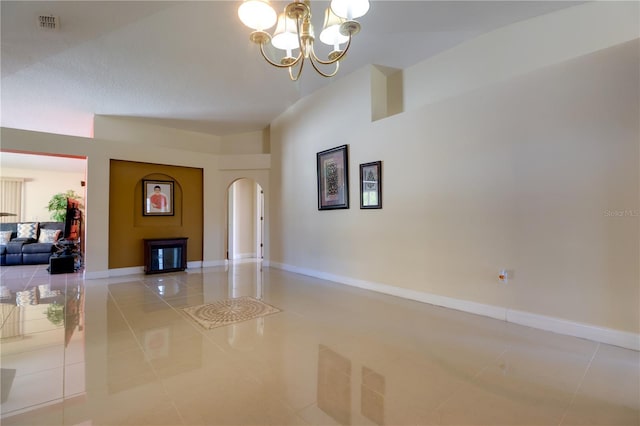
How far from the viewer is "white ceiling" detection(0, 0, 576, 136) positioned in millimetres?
2996

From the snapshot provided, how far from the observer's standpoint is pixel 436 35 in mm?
3533

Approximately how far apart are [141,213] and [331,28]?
5301mm

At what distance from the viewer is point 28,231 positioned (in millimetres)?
7465

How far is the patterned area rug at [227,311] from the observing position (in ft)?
9.83

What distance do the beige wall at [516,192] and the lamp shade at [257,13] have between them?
2308mm

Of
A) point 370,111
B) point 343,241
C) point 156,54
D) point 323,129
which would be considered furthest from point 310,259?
point 156,54

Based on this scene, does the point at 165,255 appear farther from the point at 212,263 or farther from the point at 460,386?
the point at 460,386

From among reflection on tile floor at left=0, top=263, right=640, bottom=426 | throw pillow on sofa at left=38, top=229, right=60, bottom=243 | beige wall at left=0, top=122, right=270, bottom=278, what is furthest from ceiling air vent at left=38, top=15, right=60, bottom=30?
throw pillow on sofa at left=38, top=229, right=60, bottom=243

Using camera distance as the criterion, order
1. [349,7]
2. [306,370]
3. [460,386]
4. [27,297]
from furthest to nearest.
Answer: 1. [27,297]
2. [349,7]
3. [306,370]
4. [460,386]

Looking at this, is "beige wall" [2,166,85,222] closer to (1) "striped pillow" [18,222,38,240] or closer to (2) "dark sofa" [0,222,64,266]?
(1) "striped pillow" [18,222,38,240]

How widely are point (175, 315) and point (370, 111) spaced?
3.79 metres

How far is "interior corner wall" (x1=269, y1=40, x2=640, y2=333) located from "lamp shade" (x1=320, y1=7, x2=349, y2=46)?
1700mm

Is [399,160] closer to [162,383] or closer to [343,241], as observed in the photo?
[343,241]

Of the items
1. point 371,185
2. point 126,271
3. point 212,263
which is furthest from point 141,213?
point 371,185
